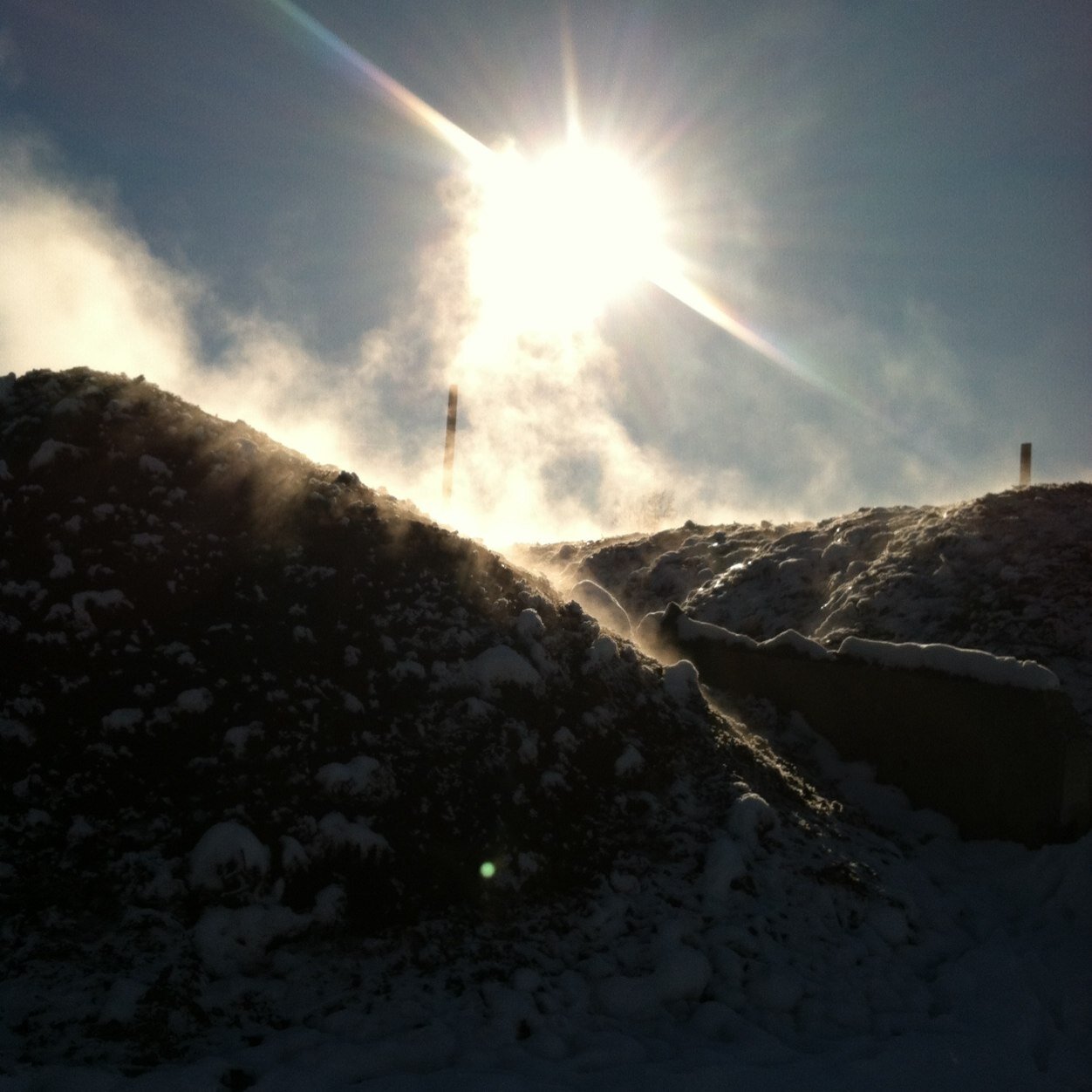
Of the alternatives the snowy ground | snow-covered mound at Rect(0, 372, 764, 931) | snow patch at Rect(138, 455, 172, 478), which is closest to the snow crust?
the snowy ground

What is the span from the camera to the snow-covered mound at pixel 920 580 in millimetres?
11797

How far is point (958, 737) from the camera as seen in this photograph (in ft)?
24.1

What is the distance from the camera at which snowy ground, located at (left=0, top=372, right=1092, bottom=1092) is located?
3.67 metres

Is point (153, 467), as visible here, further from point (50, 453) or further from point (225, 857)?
point (225, 857)

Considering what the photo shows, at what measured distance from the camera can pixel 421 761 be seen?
17.6ft

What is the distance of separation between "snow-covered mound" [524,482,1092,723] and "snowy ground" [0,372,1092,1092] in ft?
17.2

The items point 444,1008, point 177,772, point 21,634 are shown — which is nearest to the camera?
point 444,1008

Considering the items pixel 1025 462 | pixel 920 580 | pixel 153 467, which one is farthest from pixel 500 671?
pixel 1025 462

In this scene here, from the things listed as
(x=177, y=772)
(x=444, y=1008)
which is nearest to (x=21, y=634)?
(x=177, y=772)

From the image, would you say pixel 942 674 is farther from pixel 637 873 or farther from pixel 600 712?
pixel 637 873

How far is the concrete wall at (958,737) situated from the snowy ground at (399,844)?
26cm

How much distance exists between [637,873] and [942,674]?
3.96m

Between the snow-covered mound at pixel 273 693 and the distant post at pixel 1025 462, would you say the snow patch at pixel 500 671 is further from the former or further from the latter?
the distant post at pixel 1025 462

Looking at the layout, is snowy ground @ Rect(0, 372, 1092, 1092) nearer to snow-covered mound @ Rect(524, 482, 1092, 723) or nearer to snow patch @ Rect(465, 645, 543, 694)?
snow patch @ Rect(465, 645, 543, 694)
